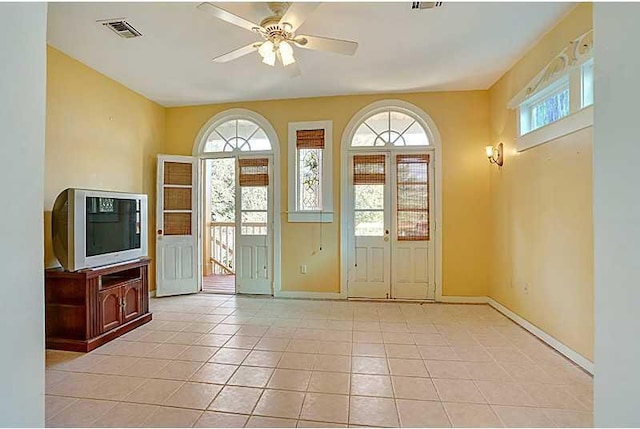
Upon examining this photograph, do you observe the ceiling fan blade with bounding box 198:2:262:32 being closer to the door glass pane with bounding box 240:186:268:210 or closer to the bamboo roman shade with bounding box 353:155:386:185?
the bamboo roman shade with bounding box 353:155:386:185

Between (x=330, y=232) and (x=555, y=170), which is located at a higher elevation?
(x=555, y=170)

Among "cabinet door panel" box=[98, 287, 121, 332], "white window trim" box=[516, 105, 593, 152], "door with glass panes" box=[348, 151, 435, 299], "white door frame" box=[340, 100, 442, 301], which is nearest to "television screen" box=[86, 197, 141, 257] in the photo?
"cabinet door panel" box=[98, 287, 121, 332]

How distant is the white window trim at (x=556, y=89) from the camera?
2.63 m

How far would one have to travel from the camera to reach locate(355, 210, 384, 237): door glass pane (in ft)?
15.9

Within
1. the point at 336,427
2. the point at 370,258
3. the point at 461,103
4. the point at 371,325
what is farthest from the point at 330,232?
the point at 336,427

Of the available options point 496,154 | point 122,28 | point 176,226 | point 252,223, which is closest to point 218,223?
point 176,226

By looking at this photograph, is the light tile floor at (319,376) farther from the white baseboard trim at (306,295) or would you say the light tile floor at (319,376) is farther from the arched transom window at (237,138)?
the arched transom window at (237,138)

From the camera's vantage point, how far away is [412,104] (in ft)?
15.6

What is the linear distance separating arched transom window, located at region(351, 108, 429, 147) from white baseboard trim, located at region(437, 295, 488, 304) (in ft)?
7.20

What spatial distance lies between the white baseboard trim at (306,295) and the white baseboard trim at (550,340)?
82.5 inches

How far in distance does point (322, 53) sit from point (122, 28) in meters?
1.88

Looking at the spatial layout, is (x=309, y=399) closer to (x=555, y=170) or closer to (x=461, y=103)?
(x=555, y=170)

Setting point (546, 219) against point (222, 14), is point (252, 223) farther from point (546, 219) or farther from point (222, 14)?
point (546, 219)

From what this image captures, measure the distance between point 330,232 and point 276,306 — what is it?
128 centimetres
